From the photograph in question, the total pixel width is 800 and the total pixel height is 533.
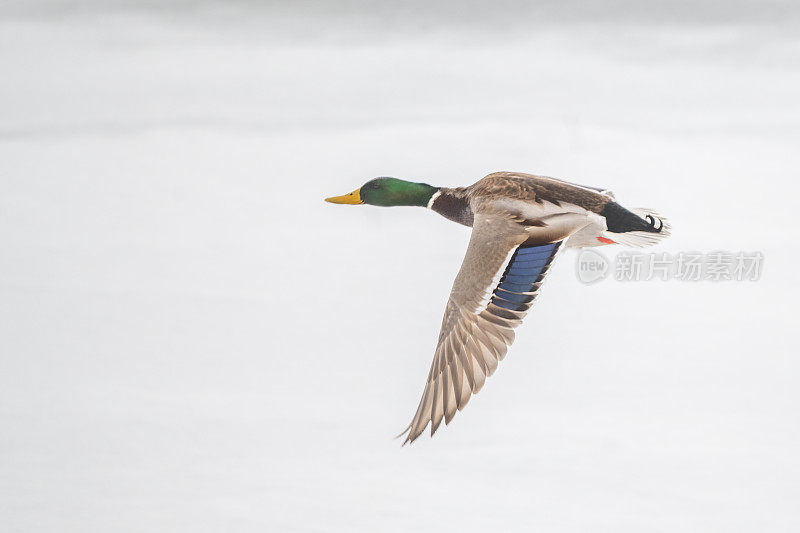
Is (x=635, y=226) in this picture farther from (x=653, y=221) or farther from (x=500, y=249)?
(x=500, y=249)

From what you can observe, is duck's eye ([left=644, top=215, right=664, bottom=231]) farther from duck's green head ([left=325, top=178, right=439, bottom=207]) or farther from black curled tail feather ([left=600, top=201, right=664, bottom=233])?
duck's green head ([left=325, top=178, right=439, bottom=207])

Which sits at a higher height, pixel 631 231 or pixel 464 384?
pixel 631 231

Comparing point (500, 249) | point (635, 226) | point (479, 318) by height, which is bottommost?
point (479, 318)

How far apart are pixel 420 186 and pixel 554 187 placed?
43cm

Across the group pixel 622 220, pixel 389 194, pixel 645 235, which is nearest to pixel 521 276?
pixel 622 220

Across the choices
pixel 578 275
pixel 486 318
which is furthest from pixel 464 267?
pixel 578 275

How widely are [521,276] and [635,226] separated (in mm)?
464

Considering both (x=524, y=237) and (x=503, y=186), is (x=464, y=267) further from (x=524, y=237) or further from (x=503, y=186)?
(x=503, y=186)

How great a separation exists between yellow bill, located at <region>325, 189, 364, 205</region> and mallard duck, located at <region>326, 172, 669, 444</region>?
0.24m

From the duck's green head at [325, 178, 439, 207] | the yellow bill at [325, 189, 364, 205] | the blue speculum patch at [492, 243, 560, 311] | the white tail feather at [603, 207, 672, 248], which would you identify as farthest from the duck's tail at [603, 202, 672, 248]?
the yellow bill at [325, 189, 364, 205]

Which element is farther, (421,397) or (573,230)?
(573,230)

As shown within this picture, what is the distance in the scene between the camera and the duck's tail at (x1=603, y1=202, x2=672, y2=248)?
8.66 ft

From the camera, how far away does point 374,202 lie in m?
3.00

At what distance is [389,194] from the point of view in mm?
2979
